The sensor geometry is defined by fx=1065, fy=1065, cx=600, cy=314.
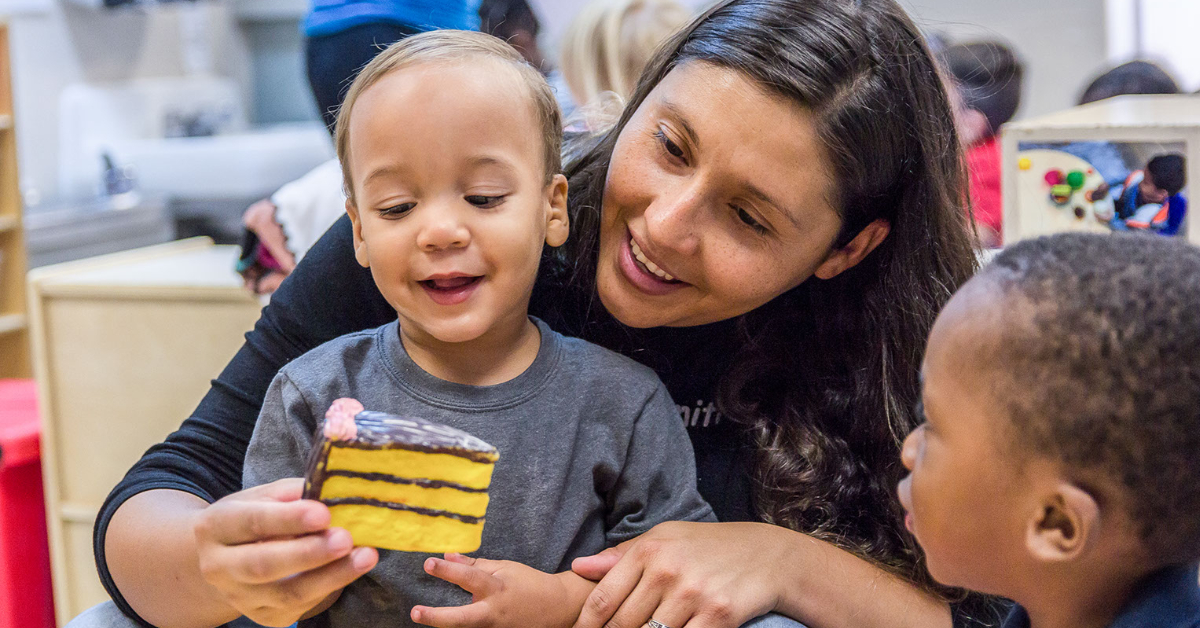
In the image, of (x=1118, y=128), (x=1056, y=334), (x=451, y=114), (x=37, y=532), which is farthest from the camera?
(x=37, y=532)

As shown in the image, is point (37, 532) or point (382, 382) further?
point (37, 532)

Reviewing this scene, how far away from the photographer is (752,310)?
1.44m

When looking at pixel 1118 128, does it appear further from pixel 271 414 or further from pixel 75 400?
pixel 75 400

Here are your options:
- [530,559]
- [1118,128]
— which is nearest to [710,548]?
[530,559]

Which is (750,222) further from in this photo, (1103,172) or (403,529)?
(1103,172)

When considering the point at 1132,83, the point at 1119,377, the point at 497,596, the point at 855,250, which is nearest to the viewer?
the point at 1119,377

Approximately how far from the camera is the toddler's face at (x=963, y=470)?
0.89 m

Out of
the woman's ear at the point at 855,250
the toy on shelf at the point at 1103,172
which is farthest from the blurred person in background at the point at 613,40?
the woman's ear at the point at 855,250

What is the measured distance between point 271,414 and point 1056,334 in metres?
0.78

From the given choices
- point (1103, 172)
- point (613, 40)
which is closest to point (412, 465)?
point (1103, 172)

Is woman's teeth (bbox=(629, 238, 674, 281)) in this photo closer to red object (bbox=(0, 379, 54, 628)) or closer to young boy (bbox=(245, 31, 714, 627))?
young boy (bbox=(245, 31, 714, 627))

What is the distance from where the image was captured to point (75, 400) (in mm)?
2402

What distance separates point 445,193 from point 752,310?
20.2 inches

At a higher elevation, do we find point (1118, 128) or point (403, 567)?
point (1118, 128)
